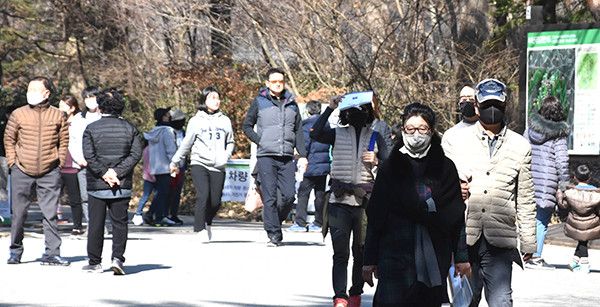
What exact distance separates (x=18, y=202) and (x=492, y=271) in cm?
601

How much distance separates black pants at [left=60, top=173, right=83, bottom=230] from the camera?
14.6 meters

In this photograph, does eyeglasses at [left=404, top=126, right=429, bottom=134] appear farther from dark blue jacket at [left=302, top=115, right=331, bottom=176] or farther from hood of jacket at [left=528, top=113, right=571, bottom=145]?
dark blue jacket at [left=302, top=115, right=331, bottom=176]

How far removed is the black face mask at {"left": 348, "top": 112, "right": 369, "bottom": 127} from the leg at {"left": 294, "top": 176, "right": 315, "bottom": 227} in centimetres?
740

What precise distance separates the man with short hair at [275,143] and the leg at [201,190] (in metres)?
0.66

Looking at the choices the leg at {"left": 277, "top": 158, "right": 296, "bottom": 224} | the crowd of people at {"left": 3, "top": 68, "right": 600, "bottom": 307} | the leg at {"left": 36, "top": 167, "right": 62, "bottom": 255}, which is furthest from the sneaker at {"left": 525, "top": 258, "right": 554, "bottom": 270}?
the leg at {"left": 36, "top": 167, "right": 62, "bottom": 255}

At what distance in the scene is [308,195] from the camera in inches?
630

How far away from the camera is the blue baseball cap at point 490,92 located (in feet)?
22.3

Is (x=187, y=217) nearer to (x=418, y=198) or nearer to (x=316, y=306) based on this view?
(x=316, y=306)

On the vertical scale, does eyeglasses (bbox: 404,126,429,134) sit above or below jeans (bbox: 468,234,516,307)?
above

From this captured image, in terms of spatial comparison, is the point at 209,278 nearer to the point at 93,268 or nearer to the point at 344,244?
the point at 93,268

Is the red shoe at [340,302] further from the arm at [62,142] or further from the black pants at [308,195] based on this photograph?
the black pants at [308,195]

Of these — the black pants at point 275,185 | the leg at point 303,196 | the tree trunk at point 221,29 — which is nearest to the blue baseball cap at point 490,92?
the black pants at point 275,185

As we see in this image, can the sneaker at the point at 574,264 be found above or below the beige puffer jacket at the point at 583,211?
below

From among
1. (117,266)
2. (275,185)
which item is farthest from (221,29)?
(117,266)
